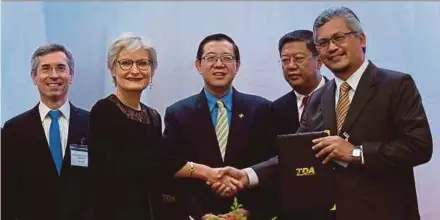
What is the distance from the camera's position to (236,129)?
2949 mm

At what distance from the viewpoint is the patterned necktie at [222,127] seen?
2.96m

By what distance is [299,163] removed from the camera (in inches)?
100

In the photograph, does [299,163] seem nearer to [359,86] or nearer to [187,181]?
[359,86]

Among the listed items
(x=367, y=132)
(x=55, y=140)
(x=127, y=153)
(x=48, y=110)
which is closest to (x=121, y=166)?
(x=127, y=153)

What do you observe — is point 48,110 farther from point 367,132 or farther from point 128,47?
point 367,132

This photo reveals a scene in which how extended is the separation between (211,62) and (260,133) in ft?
1.31

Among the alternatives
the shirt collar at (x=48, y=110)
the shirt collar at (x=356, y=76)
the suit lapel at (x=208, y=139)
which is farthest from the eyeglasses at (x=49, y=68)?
the shirt collar at (x=356, y=76)

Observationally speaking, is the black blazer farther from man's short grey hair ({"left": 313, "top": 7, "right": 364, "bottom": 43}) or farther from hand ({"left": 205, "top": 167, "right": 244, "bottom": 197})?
man's short grey hair ({"left": 313, "top": 7, "right": 364, "bottom": 43})

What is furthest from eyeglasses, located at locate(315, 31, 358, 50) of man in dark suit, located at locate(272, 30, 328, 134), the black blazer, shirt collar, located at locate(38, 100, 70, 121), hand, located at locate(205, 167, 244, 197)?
shirt collar, located at locate(38, 100, 70, 121)

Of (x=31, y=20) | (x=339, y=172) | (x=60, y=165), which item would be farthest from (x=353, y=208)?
(x=31, y=20)

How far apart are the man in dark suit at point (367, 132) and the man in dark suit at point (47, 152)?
1.24m

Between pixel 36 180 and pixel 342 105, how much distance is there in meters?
1.46

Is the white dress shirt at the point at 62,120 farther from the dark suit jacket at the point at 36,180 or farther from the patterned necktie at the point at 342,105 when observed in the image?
the patterned necktie at the point at 342,105

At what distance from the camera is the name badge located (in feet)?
10.0
